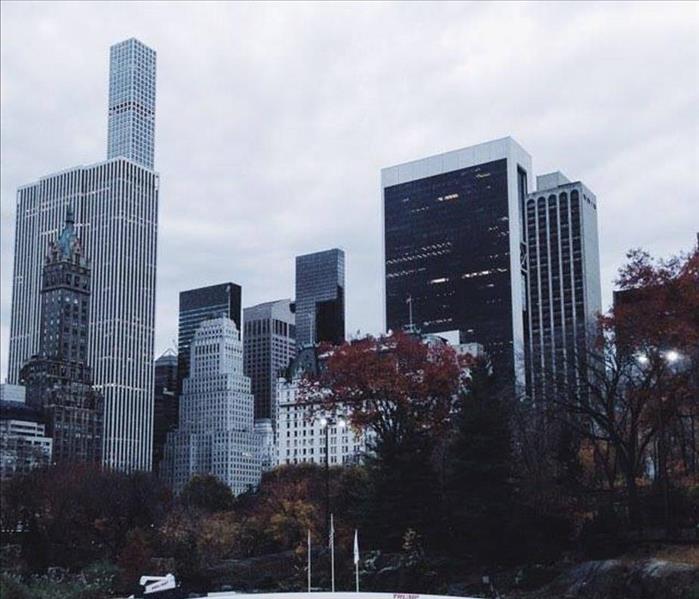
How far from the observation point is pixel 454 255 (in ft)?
629

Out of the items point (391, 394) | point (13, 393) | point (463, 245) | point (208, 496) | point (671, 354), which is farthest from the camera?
point (463, 245)

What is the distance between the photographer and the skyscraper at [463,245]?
18688 centimetres

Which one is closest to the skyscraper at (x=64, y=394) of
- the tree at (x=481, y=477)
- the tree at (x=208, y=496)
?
the tree at (x=208, y=496)

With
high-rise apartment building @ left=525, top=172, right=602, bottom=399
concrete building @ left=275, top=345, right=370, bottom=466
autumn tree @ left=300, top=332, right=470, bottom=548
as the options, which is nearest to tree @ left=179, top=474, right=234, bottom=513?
autumn tree @ left=300, top=332, right=470, bottom=548

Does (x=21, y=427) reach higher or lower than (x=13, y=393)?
lower

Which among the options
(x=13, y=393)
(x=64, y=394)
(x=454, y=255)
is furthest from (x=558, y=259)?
(x=13, y=393)

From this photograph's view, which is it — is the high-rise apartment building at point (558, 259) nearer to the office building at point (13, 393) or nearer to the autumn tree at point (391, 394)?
the office building at point (13, 393)

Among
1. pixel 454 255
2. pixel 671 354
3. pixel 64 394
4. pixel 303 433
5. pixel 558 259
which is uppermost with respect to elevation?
pixel 454 255

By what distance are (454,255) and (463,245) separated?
2656 millimetres

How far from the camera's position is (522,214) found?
196250mm

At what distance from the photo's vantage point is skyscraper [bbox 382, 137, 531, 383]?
613ft

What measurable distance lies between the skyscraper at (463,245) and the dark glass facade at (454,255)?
0.63ft

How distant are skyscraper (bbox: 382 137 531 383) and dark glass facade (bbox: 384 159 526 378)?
19 cm

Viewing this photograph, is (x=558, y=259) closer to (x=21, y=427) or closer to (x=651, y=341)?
(x=21, y=427)
